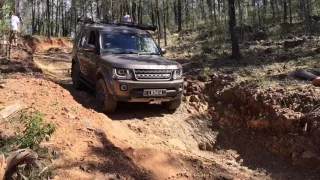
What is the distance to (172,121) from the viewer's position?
293 inches

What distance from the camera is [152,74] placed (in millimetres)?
6746

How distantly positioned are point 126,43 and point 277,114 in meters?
3.63

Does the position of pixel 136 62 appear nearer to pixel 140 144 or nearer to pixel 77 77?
pixel 140 144

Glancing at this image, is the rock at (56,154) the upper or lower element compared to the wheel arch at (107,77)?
lower

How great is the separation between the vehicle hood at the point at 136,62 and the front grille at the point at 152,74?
6cm

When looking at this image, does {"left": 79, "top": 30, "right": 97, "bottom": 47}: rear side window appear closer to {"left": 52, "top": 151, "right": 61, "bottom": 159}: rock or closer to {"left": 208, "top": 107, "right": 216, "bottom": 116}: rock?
{"left": 208, "top": 107, "right": 216, "bottom": 116}: rock

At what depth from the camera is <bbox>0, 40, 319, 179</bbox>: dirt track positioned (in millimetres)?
4758

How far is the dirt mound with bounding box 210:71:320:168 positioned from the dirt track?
24 cm

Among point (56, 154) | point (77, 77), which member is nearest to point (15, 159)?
point (56, 154)

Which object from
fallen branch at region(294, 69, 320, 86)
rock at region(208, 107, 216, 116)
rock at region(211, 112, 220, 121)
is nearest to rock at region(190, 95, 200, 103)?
rock at region(208, 107, 216, 116)

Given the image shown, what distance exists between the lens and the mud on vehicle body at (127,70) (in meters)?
Result: 6.66

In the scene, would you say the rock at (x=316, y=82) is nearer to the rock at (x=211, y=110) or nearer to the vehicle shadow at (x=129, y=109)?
the rock at (x=211, y=110)

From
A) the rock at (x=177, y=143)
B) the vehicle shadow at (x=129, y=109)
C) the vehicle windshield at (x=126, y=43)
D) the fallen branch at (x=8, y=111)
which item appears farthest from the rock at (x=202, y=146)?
the fallen branch at (x=8, y=111)

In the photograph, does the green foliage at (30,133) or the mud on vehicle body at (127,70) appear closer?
the green foliage at (30,133)
